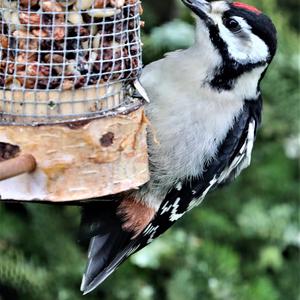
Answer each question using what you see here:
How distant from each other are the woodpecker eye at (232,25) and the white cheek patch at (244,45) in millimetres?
10

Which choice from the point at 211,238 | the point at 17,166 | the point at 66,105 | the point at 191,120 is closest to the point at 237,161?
the point at 191,120

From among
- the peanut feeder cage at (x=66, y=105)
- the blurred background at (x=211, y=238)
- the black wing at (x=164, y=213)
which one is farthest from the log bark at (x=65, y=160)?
the blurred background at (x=211, y=238)

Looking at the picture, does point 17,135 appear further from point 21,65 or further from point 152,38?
point 152,38

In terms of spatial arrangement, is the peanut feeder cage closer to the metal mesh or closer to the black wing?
the metal mesh

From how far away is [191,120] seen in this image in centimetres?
309

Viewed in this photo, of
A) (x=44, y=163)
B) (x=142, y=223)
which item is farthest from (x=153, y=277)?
(x=44, y=163)

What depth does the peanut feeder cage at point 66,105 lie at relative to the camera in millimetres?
2525

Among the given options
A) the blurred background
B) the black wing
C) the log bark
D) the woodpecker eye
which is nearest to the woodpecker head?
the woodpecker eye

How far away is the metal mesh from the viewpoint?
2576 mm

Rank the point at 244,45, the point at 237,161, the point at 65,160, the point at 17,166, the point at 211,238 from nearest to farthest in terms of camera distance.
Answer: the point at 17,166 < the point at 65,160 < the point at 244,45 < the point at 237,161 < the point at 211,238

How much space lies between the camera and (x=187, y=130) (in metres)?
3.09

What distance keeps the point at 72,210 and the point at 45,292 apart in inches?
16.0

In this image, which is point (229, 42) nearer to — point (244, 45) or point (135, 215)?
point (244, 45)

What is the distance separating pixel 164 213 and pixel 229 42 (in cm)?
62
